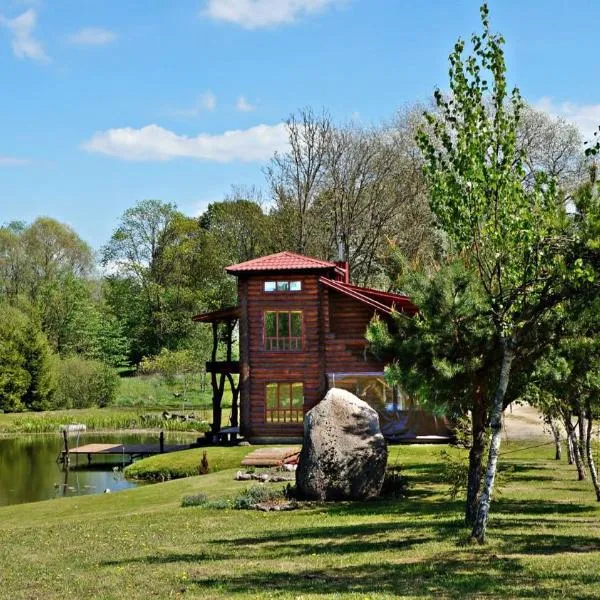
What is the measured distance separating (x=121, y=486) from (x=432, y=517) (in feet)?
66.1

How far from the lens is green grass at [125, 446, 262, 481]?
115ft

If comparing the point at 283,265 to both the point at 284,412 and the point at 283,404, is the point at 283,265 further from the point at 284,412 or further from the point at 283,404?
the point at 284,412

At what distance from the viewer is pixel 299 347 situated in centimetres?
4131

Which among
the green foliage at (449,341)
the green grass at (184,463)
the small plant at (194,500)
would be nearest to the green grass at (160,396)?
the green grass at (184,463)

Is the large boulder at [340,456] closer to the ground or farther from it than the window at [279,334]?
closer to the ground

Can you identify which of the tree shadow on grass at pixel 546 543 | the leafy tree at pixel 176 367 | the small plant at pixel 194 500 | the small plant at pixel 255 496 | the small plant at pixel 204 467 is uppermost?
the leafy tree at pixel 176 367

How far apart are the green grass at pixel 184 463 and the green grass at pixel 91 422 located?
64.9 feet

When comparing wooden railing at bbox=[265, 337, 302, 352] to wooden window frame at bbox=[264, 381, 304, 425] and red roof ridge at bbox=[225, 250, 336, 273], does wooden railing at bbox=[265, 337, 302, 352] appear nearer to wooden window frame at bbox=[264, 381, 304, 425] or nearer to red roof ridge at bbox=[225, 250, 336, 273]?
wooden window frame at bbox=[264, 381, 304, 425]

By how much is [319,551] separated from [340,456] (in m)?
8.17

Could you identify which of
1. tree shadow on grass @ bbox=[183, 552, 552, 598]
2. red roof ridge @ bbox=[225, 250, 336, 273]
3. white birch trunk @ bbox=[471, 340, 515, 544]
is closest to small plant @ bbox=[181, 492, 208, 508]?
white birch trunk @ bbox=[471, 340, 515, 544]

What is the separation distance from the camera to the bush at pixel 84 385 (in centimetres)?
6906

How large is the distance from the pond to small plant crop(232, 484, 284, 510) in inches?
499

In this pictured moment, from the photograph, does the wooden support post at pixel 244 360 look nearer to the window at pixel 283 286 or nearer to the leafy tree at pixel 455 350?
the window at pixel 283 286

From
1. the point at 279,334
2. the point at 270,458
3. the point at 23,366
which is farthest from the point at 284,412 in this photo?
the point at 23,366
